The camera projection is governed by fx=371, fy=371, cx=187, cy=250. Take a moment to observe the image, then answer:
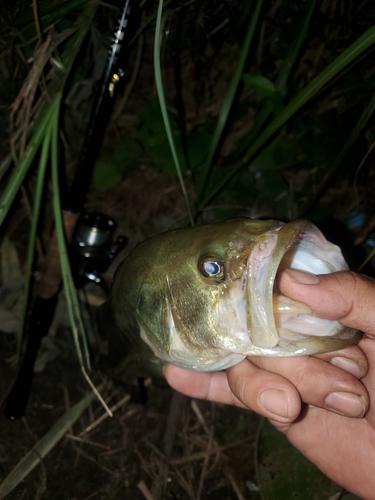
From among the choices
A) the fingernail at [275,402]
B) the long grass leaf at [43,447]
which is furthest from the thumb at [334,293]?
the long grass leaf at [43,447]

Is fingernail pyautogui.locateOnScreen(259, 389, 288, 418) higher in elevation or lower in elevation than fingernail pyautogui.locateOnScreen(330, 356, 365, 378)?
lower

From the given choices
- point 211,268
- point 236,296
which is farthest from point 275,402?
point 211,268

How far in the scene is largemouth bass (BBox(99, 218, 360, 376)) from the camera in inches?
44.6

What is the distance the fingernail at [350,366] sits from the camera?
1345mm

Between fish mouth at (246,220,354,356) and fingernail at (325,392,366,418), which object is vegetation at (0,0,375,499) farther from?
fingernail at (325,392,366,418)

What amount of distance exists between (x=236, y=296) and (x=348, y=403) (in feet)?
1.79

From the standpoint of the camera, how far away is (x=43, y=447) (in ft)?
8.01

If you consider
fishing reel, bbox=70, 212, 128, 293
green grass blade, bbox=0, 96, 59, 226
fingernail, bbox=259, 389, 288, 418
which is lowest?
fingernail, bbox=259, 389, 288, 418

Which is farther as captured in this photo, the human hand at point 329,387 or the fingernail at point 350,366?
the fingernail at point 350,366

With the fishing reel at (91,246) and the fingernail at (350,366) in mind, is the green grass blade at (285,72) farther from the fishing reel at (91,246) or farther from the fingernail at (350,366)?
the fingernail at (350,366)

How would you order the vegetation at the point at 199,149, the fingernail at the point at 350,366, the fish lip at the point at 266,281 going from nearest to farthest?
the fish lip at the point at 266,281 < the fingernail at the point at 350,366 < the vegetation at the point at 199,149

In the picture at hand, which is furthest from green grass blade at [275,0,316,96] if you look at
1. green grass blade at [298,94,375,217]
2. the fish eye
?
the fish eye

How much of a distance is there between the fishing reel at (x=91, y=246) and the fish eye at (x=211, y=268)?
92 centimetres

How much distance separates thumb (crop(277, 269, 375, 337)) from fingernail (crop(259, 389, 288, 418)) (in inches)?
14.1
